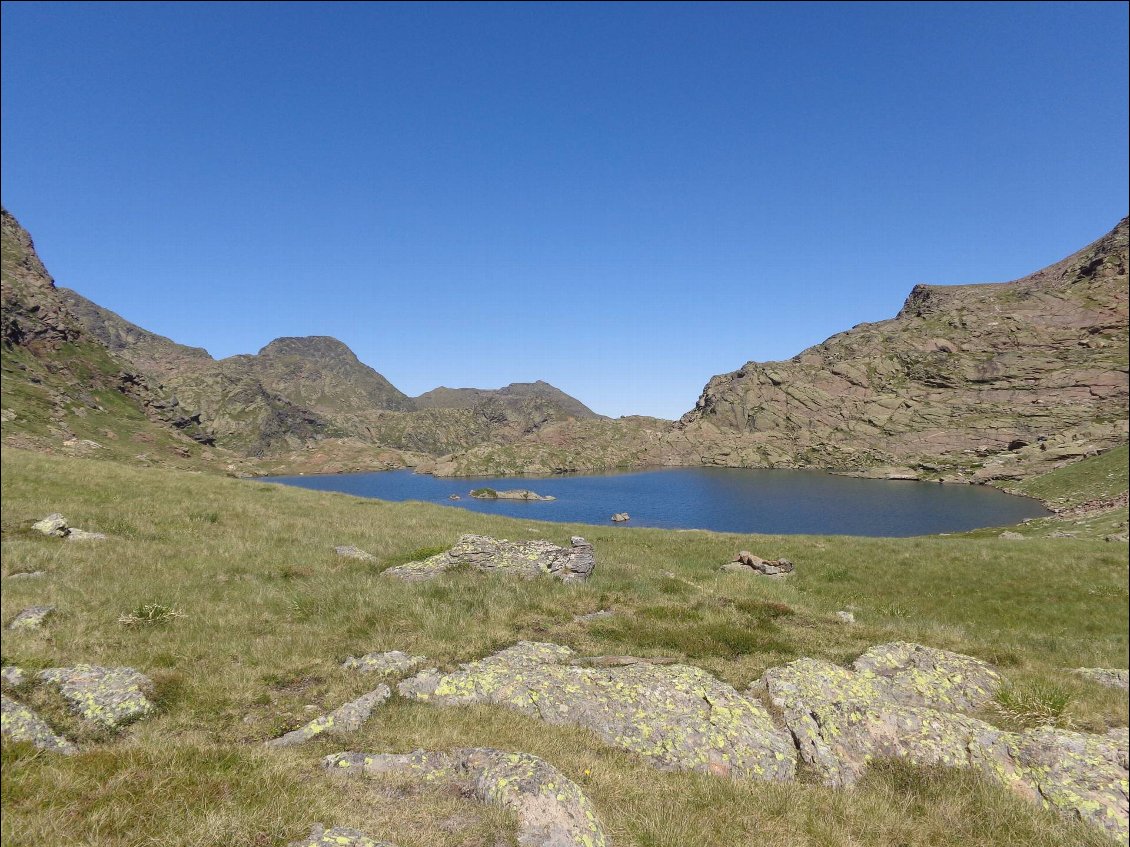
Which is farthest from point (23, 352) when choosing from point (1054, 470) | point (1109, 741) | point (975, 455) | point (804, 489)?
point (975, 455)

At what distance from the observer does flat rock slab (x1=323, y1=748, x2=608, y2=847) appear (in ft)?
19.4

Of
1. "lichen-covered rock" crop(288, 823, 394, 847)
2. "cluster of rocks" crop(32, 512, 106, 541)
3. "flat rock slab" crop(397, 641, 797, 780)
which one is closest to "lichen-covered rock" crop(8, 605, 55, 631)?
"flat rock slab" crop(397, 641, 797, 780)

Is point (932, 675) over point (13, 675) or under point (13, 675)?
under

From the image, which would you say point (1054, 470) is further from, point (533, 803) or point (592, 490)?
point (533, 803)

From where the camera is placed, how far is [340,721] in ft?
27.9

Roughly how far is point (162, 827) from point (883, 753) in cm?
1095

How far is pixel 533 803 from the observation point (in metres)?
6.17

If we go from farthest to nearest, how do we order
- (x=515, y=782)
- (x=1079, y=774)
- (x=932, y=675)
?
(x=932, y=675) → (x=1079, y=774) → (x=515, y=782)

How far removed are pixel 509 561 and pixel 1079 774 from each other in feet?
51.4

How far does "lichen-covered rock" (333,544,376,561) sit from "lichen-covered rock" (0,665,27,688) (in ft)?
40.0

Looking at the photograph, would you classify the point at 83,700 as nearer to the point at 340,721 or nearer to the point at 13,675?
the point at 13,675

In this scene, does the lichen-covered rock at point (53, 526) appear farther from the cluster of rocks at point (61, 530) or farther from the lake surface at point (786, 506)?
the lake surface at point (786, 506)

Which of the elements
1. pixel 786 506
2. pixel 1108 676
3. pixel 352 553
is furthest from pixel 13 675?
pixel 786 506

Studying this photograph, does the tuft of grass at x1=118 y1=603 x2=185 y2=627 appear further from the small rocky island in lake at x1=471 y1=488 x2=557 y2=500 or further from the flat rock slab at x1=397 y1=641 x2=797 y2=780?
the small rocky island in lake at x1=471 y1=488 x2=557 y2=500
